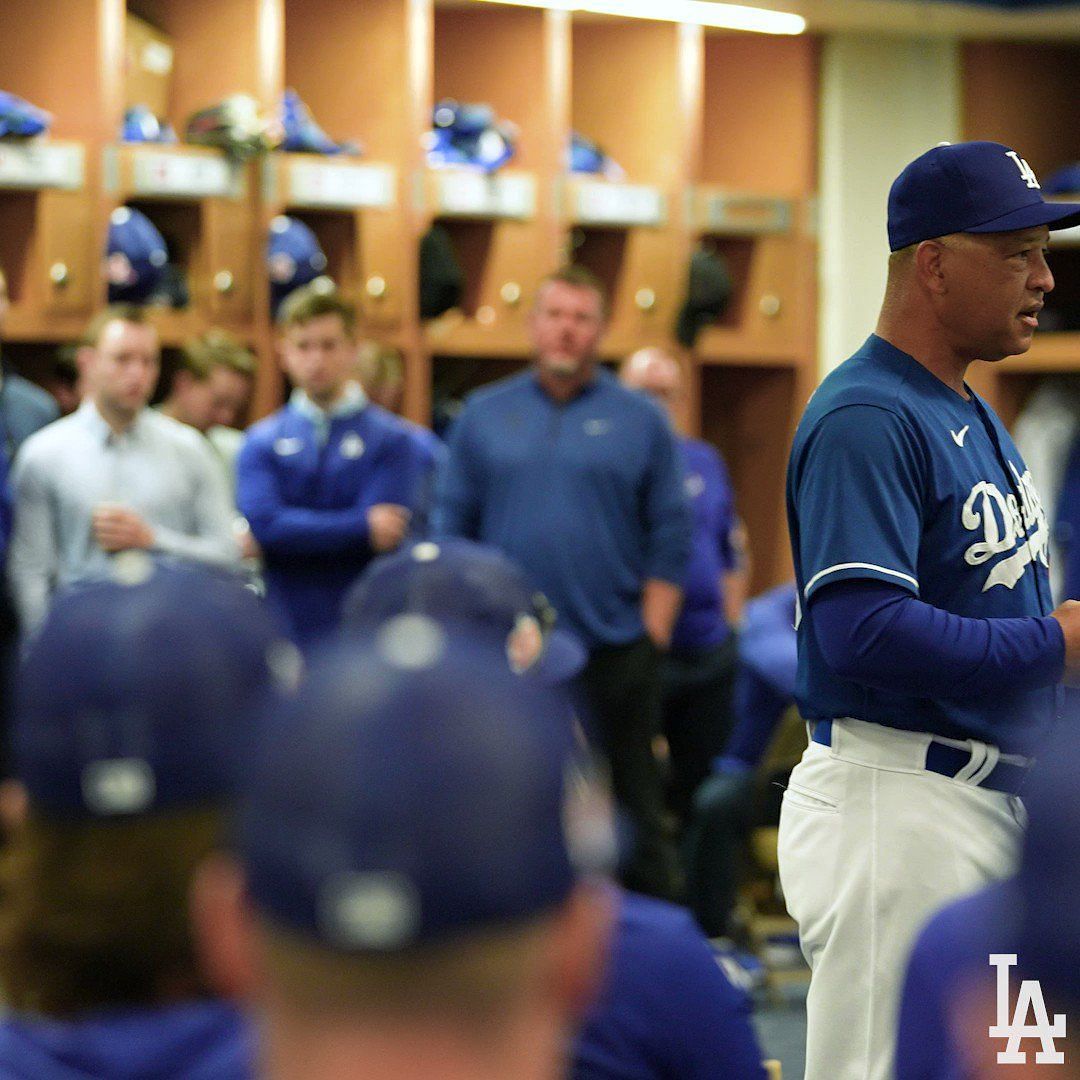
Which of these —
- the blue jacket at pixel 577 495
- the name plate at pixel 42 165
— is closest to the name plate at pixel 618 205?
the name plate at pixel 42 165

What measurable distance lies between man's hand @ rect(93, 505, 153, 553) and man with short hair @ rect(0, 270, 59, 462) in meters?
0.50

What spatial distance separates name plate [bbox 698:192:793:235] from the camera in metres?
6.99

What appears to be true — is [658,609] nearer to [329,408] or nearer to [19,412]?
[329,408]

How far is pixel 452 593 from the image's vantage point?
2090 mm

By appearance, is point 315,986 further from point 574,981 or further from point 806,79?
point 806,79

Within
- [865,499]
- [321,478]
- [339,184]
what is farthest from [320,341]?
[865,499]

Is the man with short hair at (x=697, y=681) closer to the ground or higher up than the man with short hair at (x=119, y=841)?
closer to the ground

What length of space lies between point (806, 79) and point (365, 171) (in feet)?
6.17

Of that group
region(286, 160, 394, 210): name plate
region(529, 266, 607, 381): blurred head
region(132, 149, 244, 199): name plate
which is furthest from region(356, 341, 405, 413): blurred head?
region(529, 266, 607, 381): blurred head

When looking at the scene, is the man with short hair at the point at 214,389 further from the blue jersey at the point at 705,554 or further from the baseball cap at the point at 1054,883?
the baseball cap at the point at 1054,883

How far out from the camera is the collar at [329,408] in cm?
499

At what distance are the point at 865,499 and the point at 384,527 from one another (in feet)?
8.58

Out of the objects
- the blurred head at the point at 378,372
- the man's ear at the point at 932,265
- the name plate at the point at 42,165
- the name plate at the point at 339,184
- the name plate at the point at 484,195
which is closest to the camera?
the man's ear at the point at 932,265
